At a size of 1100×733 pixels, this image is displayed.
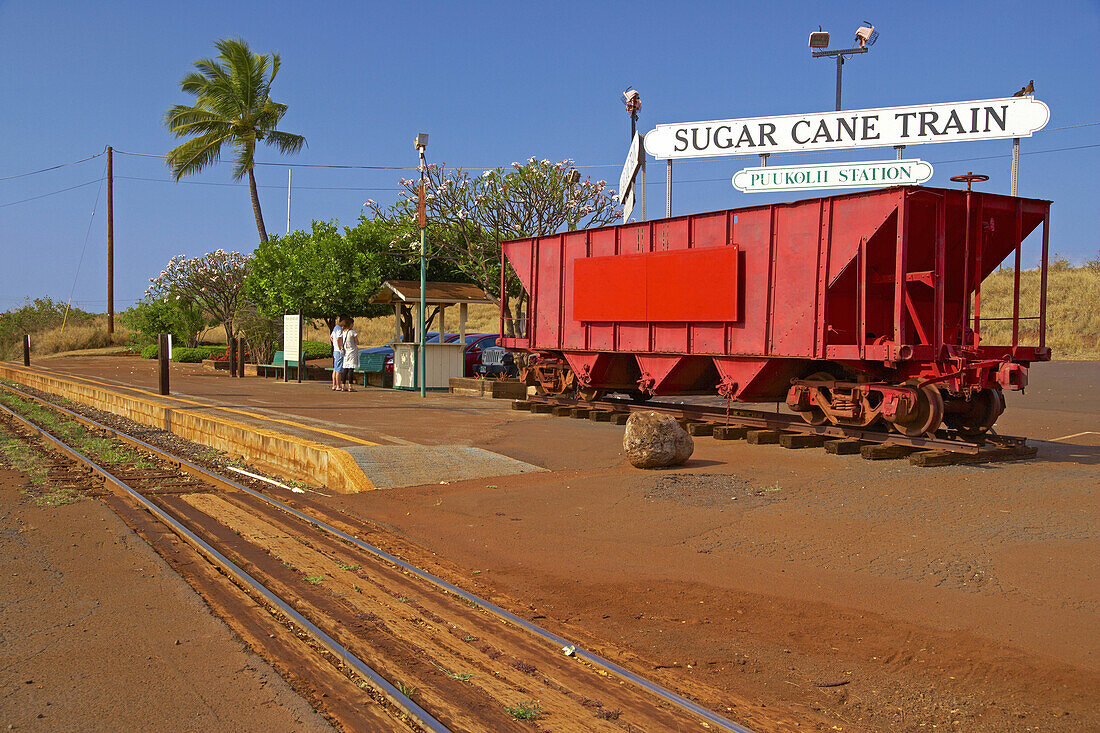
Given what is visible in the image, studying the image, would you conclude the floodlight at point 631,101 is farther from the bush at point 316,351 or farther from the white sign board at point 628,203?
the bush at point 316,351

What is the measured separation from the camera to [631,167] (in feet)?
67.9

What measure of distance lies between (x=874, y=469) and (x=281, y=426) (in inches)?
324

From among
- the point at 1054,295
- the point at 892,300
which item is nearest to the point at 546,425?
the point at 892,300

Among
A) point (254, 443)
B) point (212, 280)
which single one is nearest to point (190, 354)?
point (212, 280)

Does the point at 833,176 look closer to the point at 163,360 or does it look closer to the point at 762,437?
the point at 762,437

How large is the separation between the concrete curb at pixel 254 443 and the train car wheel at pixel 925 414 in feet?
22.6

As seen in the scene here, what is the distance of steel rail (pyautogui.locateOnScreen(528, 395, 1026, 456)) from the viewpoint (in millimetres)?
10945

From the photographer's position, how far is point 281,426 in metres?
12.9

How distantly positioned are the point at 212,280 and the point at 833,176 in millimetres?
28721

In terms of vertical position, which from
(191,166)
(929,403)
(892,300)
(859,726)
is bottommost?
(859,726)

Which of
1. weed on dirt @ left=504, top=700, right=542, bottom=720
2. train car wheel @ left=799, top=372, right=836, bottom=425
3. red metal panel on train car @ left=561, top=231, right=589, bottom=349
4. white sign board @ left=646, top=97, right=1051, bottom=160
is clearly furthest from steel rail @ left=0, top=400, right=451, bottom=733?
white sign board @ left=646, top=97, right=1051, bottom=160

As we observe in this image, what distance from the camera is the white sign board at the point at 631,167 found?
2020cm

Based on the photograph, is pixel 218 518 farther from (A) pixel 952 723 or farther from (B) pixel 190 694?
(A) pixel 952 723

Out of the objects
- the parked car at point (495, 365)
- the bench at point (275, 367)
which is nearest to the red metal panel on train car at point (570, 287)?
the parked car at point (495, 365)
